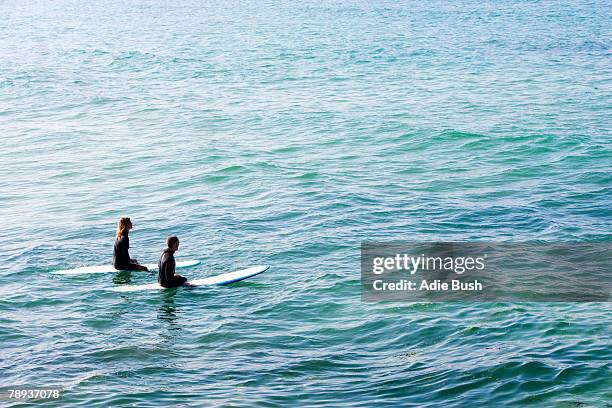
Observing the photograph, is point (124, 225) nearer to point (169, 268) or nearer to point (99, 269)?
point (99, 269)

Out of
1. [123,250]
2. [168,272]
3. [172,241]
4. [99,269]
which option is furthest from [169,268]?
[99,269]

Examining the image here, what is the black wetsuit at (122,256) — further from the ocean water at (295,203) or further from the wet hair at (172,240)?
the wet hair at (172,240)

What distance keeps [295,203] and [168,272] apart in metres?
8.07

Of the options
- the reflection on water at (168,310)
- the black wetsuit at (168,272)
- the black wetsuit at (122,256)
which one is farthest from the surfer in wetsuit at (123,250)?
the reflection on water at (168,310)

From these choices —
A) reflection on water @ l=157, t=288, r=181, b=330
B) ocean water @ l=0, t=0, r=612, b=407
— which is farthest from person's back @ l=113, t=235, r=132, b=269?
reflection on water @ l=157, t=288, r=181, b=330

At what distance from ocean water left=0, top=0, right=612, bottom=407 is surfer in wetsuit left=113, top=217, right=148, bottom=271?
13.2 inches

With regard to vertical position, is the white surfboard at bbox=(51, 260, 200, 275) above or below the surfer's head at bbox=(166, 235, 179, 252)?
below

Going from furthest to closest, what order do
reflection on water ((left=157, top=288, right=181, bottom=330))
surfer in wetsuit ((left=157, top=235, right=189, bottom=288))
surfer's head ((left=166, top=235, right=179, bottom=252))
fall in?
surfer in wetsuit ((left=157, top=235, right=189, bottom=288)), surfer's head ((left=166, top=235, right=179, bottom=252)), reflection on water ((left=157, top=288, right=181, bottom=330))

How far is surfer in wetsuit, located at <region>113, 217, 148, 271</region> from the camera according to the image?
20.8m

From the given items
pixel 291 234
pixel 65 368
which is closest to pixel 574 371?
pixel 65 368

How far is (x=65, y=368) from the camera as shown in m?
16.0

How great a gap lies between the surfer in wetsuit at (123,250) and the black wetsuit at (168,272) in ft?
4.41

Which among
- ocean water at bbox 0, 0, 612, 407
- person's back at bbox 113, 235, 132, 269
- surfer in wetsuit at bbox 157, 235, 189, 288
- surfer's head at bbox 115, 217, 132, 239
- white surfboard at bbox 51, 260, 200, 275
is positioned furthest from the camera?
white surfboard at bbox 51, 260, 200, 275

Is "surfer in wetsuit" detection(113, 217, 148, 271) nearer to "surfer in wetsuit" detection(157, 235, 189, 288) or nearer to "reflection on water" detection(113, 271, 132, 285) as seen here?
"reflection on water" detection(113, 271, 132, 285)
